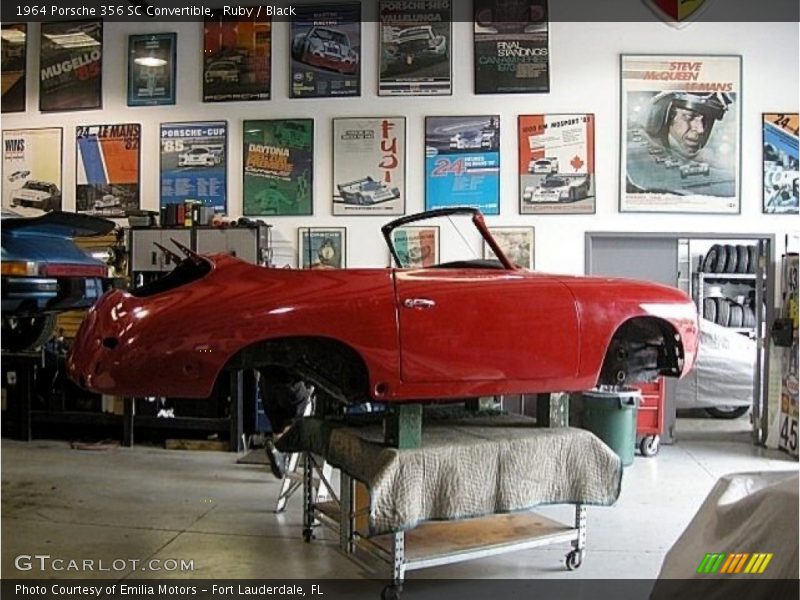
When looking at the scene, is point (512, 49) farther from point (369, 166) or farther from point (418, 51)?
point (369, 166)

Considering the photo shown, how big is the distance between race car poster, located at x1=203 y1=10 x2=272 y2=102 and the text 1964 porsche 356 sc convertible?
422 centimetres

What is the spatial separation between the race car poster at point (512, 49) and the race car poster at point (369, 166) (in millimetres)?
936

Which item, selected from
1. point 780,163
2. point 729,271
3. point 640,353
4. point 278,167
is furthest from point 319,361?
point 729,271

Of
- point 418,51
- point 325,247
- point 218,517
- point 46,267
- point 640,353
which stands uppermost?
point 418,51

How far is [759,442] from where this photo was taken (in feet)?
21.0

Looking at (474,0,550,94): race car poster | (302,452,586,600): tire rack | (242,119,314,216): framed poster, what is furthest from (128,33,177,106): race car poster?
(302,452,586,600): tire rack

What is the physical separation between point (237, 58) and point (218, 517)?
4.44 metres

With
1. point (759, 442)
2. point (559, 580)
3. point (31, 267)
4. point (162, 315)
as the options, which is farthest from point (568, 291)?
point (759, 442)

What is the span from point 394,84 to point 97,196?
125 inches

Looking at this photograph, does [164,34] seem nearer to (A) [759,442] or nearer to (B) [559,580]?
(B) [559,580]

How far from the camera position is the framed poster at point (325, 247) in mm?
6500

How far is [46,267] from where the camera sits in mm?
2740

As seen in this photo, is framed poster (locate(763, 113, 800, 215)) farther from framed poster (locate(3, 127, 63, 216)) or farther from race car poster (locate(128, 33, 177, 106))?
framed poster (locate(3, 127, 63, 216))

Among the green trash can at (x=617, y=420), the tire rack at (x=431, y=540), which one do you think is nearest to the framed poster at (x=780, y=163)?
the green trash can at (x=617, y=420)
